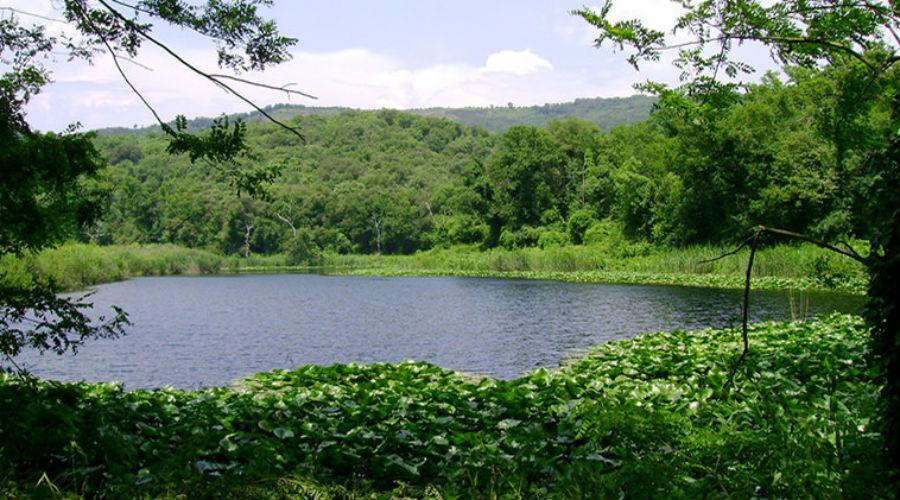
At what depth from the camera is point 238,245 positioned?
7788 centimetres

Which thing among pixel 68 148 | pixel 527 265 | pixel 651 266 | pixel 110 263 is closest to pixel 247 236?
pixel 110 263

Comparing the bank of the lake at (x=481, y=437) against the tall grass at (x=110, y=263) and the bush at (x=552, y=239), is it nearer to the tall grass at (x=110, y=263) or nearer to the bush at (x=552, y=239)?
the tall grass at (x=110, y=263)

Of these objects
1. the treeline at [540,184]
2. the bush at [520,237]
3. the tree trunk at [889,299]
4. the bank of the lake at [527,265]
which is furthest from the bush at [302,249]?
the tree trunk at [889,299]

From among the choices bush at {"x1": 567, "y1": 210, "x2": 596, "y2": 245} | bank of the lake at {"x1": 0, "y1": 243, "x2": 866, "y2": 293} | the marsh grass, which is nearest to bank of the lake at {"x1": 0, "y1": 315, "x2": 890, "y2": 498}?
bank of the lake at {"x1": 0, "y1": 243, "x2": 866, "y2": 293}

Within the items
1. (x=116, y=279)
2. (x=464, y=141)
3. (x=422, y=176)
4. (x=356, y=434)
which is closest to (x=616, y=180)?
(x=116, y=279)

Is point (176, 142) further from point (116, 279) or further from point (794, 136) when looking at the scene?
point (116, 279)

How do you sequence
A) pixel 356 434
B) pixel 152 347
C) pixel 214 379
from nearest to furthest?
1. pixel 356 434
2. pixel 214 379
3. pixel 152 347

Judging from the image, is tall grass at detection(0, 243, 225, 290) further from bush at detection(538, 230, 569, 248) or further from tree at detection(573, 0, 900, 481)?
bush at detection(538, 230, 569, 248)

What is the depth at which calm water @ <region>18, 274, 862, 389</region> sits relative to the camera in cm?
1362

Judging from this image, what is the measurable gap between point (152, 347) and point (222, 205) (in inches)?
2416

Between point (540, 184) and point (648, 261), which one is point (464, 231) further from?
point (648, 261)

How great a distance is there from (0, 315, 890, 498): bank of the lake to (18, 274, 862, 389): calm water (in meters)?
1.59

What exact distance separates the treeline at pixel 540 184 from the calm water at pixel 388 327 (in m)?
3.35

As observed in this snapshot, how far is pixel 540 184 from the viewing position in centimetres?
6088
